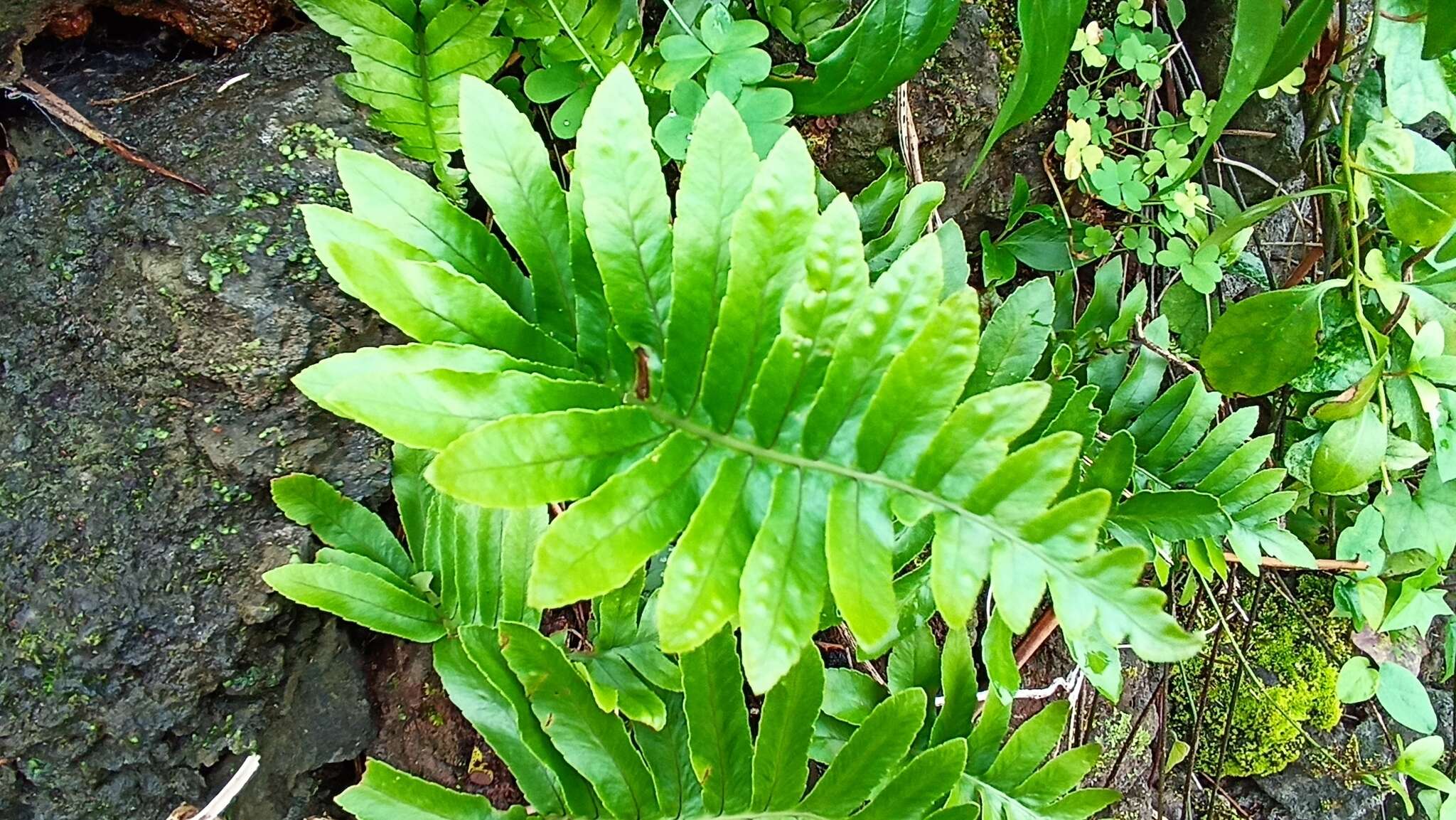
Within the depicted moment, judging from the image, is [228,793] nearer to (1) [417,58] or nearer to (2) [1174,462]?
(1) [417,58]

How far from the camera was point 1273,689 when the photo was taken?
222 centimetres

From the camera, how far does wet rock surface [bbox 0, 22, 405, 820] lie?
117 cm

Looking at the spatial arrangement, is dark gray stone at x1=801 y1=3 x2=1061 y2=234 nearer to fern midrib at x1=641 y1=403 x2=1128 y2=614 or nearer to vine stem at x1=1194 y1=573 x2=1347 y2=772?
fern midrib at x1=641 y1=403 x2=1128 y2=614

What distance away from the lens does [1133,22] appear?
1.83 m

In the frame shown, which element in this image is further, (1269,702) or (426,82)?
(1269,702)

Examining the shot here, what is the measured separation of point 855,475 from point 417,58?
0.88 m

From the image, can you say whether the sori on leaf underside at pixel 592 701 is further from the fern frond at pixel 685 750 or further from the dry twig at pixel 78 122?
the dry twig at pixel 78 122

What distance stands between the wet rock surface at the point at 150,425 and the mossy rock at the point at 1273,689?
2.03 metres

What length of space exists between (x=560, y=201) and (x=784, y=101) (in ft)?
1.47

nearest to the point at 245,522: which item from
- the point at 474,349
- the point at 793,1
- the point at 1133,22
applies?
the point at 474,349

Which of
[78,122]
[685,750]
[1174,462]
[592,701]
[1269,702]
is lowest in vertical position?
[1269,702]

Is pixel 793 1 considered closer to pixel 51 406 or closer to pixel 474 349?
pixel 474 349

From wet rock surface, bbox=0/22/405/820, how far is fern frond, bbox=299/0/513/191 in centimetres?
7

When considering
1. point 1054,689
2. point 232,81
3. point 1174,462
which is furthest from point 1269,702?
point 232,81
